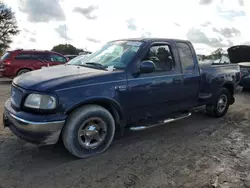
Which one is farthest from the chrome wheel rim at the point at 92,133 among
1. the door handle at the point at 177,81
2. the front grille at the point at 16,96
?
the door handle at the point at 177,81

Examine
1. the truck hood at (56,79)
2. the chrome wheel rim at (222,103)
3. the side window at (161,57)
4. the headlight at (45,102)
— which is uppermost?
the side window at (161,57)

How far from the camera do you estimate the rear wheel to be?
19.8 ft

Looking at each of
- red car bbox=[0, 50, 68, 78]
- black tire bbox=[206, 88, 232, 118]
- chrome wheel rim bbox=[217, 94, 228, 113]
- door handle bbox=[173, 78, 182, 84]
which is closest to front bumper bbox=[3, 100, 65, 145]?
door handle bbox=[173, 78, 182, 84]

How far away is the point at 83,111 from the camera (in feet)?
12.0

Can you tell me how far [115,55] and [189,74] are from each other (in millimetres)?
1605

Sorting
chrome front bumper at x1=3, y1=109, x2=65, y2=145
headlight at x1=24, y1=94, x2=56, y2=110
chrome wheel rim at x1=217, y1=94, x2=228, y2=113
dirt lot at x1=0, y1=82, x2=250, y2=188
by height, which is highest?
headlight at x1=24, y1=94, x2=56, y2=110

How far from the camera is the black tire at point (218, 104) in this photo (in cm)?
602

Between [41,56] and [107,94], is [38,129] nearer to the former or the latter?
[107,94]

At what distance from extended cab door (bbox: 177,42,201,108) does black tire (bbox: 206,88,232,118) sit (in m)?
0.91

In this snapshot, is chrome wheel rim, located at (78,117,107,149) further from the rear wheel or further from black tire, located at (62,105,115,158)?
the rear wheel

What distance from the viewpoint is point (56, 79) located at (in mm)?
3641

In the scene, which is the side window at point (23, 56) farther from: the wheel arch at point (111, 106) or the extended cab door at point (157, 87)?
the wheel arch at point (111, 106)

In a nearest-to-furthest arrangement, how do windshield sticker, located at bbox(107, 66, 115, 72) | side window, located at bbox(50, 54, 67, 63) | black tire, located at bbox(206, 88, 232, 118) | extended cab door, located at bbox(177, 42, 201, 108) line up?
windshield sticker, located at bbox(107, 66, 115, 72) → extended cab door, located at bbox(177, 42, 201, 108) → black tire, located at bbox(206, 88, 232, 118) → side window, located at bbox(50, 54, 67, 63)

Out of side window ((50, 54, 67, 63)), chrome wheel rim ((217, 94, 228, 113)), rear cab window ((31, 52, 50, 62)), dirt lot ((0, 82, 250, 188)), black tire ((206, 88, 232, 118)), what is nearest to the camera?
dirt lot ((0, 82, 250, 188))
